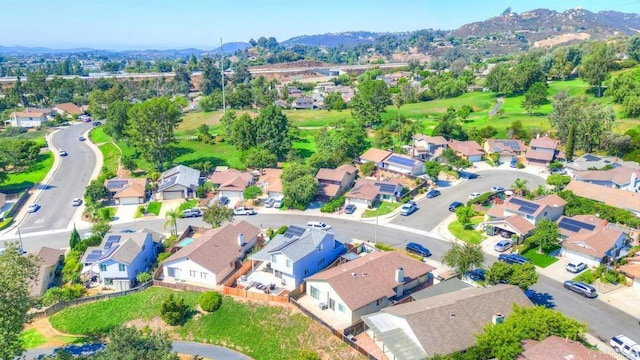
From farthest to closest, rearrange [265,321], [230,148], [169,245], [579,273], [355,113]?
[355,113] → [230,148] → [169,245] → [579,273] → [265,321]

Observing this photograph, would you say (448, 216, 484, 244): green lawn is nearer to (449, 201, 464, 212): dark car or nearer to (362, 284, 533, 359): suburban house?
(449, 201, 464, 212): dark car

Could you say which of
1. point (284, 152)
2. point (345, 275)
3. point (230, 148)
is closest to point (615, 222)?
point (345, 275)

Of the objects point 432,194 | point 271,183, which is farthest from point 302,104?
point 432,194

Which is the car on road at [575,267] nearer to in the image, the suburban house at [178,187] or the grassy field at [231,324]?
the grassy field at [231,324]

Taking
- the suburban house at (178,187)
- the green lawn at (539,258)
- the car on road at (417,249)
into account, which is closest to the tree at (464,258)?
the car on road at (417,249)

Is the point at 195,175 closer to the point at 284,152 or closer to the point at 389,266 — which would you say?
the point at 284,152

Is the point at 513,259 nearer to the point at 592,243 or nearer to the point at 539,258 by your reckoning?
the point at 539,258

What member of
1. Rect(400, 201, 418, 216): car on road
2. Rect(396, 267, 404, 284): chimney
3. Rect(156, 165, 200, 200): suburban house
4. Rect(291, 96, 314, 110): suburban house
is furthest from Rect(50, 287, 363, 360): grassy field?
Rect(291, 96, 314, 110): suburban house
